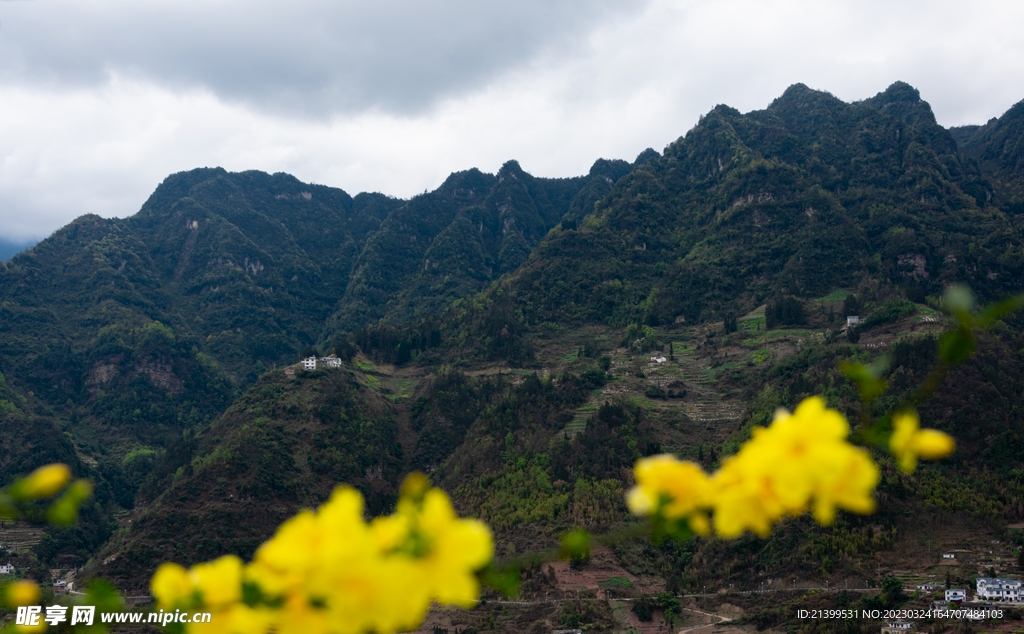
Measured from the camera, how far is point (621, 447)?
4731 cm

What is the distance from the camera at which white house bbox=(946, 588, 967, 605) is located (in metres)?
25.3

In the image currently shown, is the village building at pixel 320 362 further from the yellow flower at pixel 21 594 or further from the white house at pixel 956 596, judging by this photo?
the yellow flower at pixel 21 594

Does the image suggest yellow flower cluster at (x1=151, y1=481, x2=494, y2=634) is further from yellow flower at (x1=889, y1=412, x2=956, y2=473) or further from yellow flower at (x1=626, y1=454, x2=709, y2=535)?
yellow flower at (x1=889, y1=412, x2=956, y2=473)

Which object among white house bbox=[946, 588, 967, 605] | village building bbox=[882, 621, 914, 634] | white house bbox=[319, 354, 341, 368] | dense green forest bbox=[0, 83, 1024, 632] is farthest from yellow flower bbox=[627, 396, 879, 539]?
white house bbox=[319, 354, 341, 368]

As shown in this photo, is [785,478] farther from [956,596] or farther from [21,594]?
[956,596]

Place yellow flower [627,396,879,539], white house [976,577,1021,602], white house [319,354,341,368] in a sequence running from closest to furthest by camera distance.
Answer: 1. yellow flower [627,396,879,539]
2. white house [976,577,1021,602]
3. white house [319,354,341,368]

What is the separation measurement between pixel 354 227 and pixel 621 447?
5791 inches

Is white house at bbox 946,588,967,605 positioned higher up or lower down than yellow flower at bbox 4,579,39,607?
lower down

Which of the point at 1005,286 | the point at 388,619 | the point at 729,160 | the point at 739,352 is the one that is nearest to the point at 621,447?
the point at 739,352

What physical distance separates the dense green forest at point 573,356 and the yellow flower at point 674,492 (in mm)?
818

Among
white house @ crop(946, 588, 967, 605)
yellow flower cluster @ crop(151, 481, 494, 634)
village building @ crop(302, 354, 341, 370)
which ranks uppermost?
village building @ crop(302, 354, 341, 370)

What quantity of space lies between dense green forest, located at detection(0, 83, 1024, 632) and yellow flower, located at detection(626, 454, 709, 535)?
818 mm

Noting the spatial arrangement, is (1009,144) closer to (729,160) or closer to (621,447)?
(729,160)

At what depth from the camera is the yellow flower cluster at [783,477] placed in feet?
4.20
